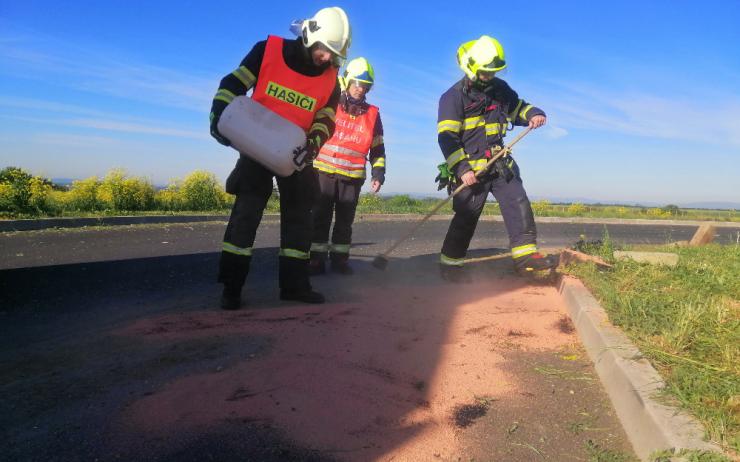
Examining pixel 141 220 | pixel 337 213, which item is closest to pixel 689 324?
pixel 337 213

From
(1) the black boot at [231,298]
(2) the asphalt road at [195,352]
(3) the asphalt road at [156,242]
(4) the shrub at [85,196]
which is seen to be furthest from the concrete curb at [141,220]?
(1) the black boot at [231,298]

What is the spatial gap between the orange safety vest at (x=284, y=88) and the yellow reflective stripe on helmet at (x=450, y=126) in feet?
4.97

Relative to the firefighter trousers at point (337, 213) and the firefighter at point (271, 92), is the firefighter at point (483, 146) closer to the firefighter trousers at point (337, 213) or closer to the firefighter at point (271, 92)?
the firefighter trousers at point (337, 213)

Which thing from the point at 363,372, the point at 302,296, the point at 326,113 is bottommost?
the point at 363,372

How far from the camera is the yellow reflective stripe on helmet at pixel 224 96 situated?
149 inches

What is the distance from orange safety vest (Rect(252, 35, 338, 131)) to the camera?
3.85 metres

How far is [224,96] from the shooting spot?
3791mm

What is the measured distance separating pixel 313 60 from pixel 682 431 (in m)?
3.24

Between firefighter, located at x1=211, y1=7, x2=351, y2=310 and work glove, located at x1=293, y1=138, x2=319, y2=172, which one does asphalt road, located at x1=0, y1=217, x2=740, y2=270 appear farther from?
work glove, located at x1=293, y1=138, x2=319, y2=172

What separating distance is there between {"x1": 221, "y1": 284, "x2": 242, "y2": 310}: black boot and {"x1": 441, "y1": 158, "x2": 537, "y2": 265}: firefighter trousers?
7.71ft

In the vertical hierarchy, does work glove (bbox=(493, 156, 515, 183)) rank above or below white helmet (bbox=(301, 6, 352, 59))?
below

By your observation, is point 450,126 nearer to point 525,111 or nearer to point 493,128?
point 493,128

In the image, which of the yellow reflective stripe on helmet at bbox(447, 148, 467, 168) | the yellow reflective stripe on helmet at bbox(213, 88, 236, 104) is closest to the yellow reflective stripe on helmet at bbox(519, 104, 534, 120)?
the yellow reflective stripe on helmet at bbox(447, 148, 467, 168)

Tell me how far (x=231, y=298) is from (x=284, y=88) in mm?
1631
